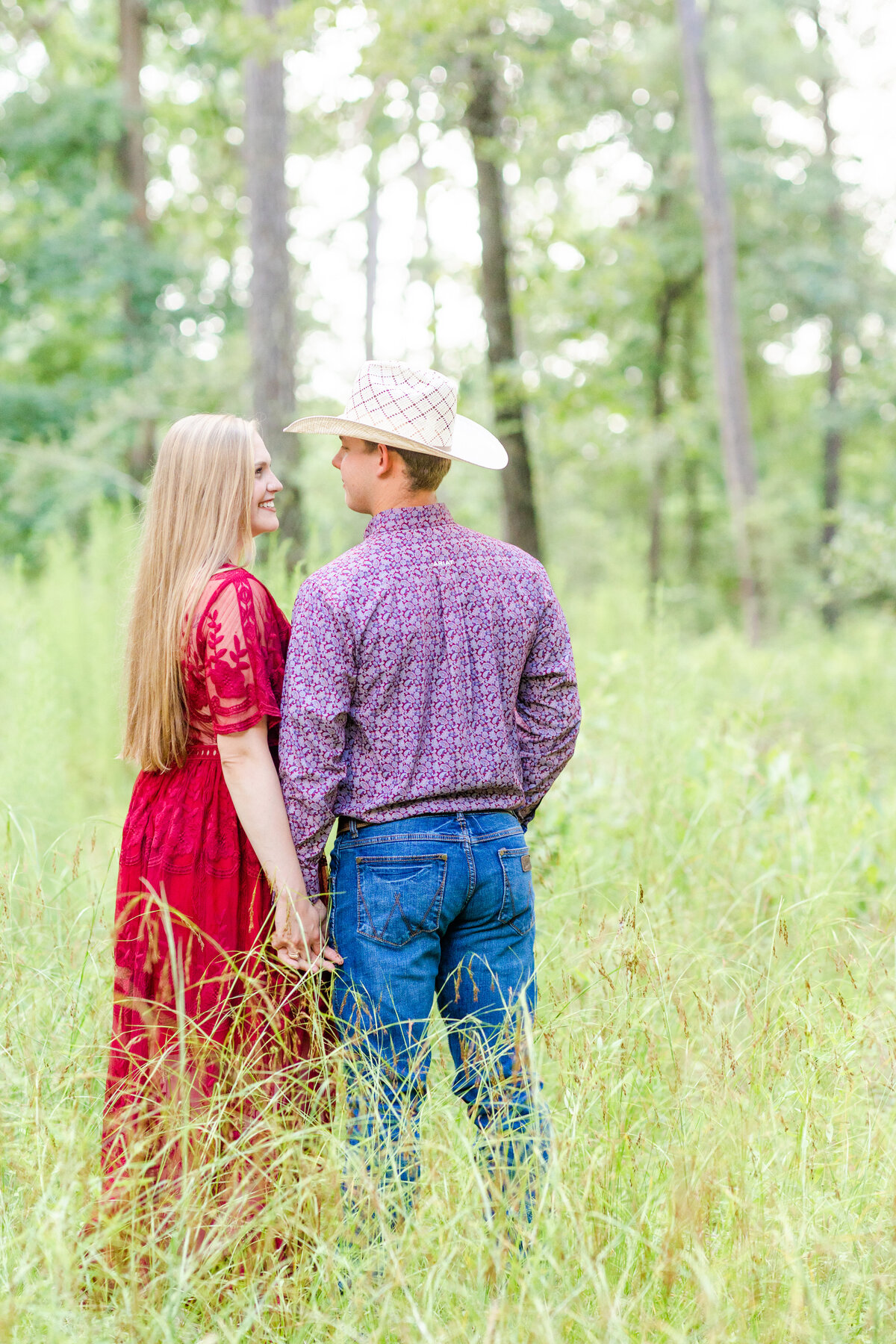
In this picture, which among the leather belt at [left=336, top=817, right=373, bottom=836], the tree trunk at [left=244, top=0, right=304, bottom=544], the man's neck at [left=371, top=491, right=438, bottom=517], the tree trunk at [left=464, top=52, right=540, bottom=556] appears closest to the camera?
the leather belt at [left=336, top=817, right=373, bottom=836]

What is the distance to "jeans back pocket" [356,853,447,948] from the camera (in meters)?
2.22

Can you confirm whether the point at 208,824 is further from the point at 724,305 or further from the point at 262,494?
the point at 724,305

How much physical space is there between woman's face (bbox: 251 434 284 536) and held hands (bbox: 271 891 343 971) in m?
0.81

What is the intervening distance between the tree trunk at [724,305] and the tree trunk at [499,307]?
269 inches

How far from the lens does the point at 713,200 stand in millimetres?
14781

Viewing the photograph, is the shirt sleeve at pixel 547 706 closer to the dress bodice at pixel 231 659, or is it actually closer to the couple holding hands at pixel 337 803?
the couple holding hands at pixel 337 803

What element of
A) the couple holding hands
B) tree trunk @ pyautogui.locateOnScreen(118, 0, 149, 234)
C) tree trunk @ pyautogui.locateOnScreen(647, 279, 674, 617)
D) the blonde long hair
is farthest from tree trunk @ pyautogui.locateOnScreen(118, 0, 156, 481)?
the couple holding hands

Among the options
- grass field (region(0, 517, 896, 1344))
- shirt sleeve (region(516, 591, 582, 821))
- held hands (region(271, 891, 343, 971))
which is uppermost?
shirt sleeve (region(516, 591, 582, 821))

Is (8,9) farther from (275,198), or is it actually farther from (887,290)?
(887,290)

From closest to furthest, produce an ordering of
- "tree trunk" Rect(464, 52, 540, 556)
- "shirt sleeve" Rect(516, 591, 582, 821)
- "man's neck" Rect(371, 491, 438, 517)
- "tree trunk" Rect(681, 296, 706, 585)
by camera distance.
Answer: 1. "man's neck" Rect(371, 491, 438, 517)
2. "shirt sleeve" Rect(516, 591, 582, 821)
3. "tree trunk" Rect(464, 52, 540, 556)
4. "tree trunk" Rect(681, 296, 706, 585)

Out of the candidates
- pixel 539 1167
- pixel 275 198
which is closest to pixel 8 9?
pixel 275 198

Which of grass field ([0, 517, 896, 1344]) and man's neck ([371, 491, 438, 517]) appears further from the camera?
man's neck ([371, 491, 438, 517])

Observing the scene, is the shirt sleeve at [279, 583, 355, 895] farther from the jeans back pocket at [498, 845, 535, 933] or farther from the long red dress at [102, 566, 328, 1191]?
the jeans back pocket at [498, 845, 535, 933]

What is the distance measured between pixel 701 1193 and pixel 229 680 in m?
1.29
